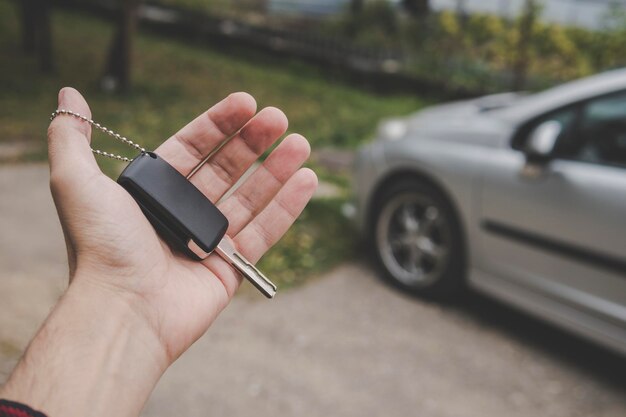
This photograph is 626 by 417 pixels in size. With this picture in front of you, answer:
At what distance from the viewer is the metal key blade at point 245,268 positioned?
1799mm

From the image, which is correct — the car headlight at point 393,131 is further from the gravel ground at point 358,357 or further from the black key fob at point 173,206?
the black key fob at point 173,206

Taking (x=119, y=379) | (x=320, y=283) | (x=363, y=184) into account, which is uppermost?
(x=119, y=379)

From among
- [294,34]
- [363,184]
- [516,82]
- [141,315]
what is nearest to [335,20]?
[294,34]

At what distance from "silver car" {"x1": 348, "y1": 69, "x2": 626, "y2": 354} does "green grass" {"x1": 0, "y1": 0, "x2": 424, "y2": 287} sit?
729 millimetres

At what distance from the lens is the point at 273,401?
293 centimetres

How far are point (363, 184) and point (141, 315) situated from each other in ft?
9.47

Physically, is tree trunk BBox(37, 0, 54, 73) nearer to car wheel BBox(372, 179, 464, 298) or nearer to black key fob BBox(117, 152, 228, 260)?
car wheel BBox(372, 179, 464, 298)

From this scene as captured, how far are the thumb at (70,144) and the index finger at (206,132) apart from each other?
32cm

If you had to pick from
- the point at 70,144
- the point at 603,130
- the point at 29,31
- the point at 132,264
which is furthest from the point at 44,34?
the point at 132,264

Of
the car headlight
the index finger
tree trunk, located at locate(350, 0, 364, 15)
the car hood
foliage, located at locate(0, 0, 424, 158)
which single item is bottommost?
foliage, located at locate(0, 0, 424, 158)

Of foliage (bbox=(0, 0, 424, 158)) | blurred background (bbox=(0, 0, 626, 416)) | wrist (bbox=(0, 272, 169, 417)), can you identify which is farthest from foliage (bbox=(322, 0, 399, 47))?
wrist (bbox=(0, 272, 169, 417))

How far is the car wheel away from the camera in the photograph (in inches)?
149

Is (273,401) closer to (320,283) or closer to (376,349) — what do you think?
(376,349)

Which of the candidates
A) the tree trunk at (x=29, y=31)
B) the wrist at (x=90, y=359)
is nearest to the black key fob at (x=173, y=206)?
the wrist at (x=90, y=359)
